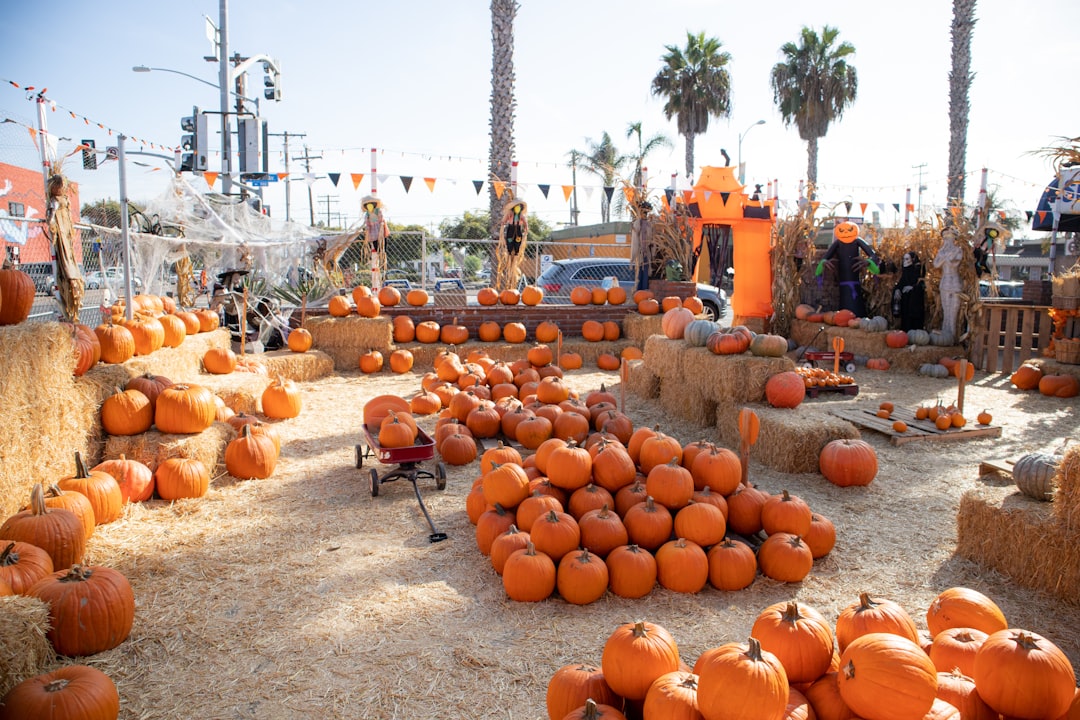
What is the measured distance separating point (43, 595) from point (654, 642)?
7.97ft

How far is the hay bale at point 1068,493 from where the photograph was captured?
3017mm

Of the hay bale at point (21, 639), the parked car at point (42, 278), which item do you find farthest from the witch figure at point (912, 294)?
the parked car at point (42, 278)

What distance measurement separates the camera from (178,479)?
14.6 ft

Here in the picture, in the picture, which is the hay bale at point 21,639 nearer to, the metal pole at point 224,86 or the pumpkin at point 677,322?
the pumpkin at point 677,322

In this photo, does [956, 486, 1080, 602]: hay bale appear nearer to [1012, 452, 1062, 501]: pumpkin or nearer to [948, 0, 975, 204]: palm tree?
[1012, 452, 1062, 501]: pumpkin

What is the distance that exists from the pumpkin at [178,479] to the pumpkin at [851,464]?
444cm

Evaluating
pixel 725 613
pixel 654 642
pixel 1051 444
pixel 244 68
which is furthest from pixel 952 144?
pixel 654 642

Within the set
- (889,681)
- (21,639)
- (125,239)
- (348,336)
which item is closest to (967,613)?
(889,681)

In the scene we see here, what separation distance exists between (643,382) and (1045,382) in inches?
191

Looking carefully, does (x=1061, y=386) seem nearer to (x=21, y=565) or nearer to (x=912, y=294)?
(x=912, y=294)

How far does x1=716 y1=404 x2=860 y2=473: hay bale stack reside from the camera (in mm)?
5199

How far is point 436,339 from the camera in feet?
33.5

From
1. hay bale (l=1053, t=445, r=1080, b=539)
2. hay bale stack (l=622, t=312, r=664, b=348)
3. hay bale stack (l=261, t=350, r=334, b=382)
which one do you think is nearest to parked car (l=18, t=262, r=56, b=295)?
hay bale stack (l=261, t=350, r=334, b=382)

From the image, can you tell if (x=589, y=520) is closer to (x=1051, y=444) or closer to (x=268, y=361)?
(x=1051, y=444)
